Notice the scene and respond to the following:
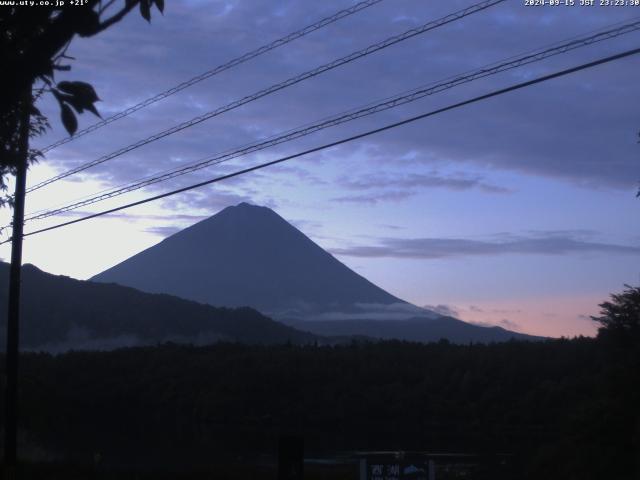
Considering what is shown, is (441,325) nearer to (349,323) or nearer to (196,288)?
(349,323)

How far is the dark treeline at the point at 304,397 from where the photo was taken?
37.3 m

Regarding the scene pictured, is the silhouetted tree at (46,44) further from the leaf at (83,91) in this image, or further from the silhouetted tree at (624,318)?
the silhouetted tree at (624,318)

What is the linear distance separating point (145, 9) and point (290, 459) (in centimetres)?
725

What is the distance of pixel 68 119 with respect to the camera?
5414mm

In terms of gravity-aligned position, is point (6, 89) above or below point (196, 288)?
below

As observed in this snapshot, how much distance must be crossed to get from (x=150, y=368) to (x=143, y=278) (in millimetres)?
80707

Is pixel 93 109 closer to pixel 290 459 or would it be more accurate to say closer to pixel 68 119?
pixel 68 119

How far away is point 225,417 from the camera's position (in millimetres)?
60125

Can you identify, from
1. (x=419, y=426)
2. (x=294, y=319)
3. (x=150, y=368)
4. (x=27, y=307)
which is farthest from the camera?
(x=294, y=319)

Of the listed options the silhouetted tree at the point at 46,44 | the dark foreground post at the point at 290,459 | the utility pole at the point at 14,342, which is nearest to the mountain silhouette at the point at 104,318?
the utility pole at the point at 14,342

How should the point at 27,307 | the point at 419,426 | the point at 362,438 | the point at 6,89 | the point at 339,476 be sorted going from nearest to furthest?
the point at 6,89 → the point at 339,476 → the point at 362,438 → the point at 419,426 → the point at 27,307

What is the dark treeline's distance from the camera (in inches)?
1470

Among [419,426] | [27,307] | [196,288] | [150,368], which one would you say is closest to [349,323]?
[196,288]

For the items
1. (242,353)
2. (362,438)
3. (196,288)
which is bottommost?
(362,438)
